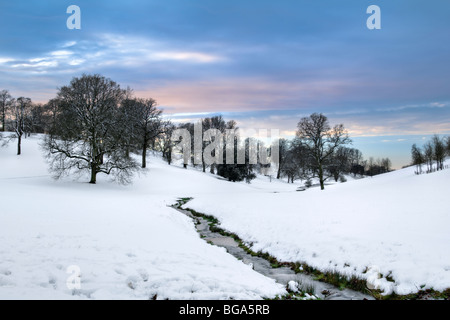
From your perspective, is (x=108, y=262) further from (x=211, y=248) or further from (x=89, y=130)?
(x=89, y=130)

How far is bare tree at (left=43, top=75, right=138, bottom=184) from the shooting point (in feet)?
101

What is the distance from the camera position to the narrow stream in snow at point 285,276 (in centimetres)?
801

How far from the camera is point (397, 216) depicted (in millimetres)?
13844

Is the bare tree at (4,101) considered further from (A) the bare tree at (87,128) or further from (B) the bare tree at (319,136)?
(B) the bare tree at (319,136)

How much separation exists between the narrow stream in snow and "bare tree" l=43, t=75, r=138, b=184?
22.6m

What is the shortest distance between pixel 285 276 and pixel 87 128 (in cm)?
2898

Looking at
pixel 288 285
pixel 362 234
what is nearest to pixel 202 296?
pixel 288 285

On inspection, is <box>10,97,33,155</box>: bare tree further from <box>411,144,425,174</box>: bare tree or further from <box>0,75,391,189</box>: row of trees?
<box>411,144,425,174</box>: bare tree

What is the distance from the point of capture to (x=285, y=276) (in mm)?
9500

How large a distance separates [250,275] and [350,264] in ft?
13.0

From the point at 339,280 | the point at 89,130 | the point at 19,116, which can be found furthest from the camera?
the point at 19,116

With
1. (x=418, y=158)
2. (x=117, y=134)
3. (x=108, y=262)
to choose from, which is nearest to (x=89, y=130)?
(x=117, y=134)
